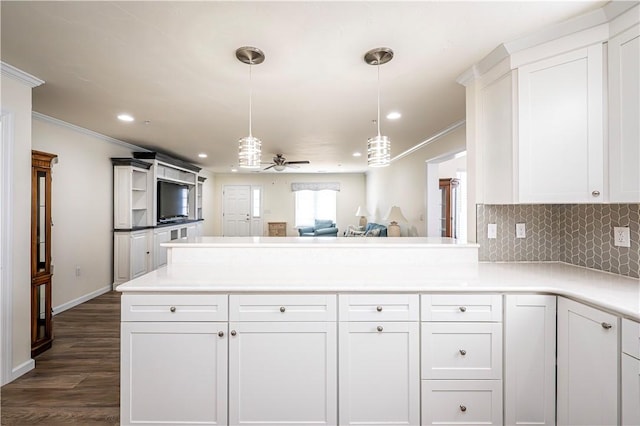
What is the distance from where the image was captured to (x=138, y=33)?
1.85 metres

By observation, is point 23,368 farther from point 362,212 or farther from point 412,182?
point 362,212

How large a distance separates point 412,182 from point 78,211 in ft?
16.9

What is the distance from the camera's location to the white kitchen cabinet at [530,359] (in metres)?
1.71

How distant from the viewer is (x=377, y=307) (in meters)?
1.72

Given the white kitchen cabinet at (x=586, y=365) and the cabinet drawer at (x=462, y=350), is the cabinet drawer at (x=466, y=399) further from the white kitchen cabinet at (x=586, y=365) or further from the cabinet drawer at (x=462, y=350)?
the white kitchen cabinet at (x=586, y=365)

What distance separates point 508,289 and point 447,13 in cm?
155

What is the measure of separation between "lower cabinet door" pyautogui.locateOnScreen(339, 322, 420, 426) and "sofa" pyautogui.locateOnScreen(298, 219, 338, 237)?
18.9 feet

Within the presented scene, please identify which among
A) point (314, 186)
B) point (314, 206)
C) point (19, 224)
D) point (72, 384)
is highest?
point (314, 186)

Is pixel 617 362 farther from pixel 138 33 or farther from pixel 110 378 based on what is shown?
pixel 110 378

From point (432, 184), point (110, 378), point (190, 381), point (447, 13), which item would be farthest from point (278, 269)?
point (432, 184)

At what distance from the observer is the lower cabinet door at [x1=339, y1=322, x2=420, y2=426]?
1.73 m

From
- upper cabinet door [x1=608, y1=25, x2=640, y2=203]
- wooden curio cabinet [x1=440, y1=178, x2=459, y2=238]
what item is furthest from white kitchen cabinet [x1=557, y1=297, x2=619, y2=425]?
wooden curio cabinet [x1=440, y1=178, x2=459, y2=238]

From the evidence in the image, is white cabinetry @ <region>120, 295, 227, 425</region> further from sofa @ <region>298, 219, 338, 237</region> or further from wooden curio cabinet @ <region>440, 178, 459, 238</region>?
sofa @ <region>298, 219, 338, 237</region>

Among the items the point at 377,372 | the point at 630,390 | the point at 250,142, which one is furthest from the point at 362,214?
the point at 630,390
